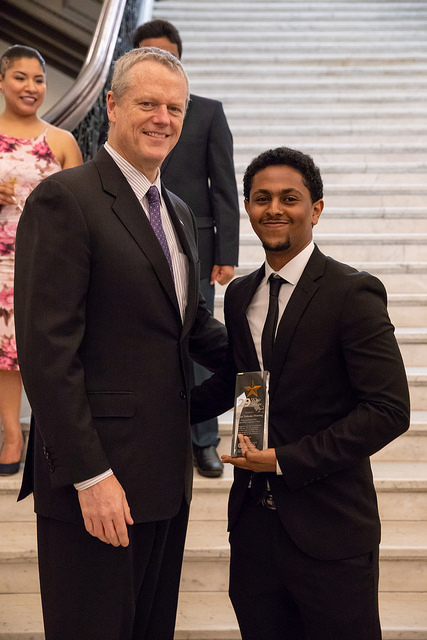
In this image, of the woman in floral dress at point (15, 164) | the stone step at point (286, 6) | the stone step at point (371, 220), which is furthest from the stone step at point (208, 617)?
the stone step at point (286, 6)

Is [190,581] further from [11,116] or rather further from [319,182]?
[11,116]

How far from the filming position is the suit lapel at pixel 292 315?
5.72 ft

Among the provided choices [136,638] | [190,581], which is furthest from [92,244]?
[190,581]

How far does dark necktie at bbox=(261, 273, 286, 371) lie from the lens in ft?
5.85

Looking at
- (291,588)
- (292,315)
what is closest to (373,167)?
(292,315)

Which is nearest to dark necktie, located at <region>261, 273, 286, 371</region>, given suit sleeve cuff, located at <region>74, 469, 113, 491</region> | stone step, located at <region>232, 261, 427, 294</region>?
suit sleeve cuff, located at <region>74, 469, 113, 491</region>

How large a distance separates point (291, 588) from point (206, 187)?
2.00 m

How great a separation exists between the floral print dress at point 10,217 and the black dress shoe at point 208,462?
0.90m

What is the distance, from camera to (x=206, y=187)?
328 cm

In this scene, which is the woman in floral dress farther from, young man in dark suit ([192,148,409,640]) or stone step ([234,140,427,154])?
stone step ([234,140,427,154])

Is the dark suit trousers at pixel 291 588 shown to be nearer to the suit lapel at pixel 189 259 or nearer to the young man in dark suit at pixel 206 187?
the suit lapel at pixel 189 259

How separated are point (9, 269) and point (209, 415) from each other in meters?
1.46

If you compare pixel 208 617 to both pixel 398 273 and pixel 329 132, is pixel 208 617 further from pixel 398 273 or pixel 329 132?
pixel 329 132

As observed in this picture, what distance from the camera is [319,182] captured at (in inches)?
72.3
